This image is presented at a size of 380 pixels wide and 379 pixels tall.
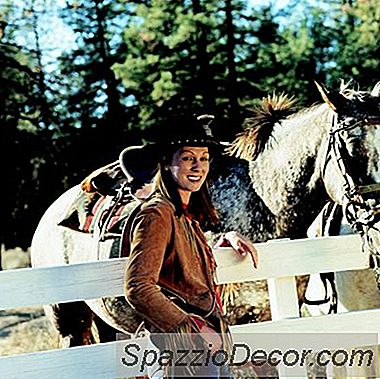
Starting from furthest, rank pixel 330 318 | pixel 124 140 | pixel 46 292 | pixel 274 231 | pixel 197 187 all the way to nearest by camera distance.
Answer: pixel 124 140 → pixel 274 231 → pixel 330 318 → pixel 46 292 → pixel 197 187

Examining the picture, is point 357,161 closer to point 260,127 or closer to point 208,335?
point 260,127

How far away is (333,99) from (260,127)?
635mm

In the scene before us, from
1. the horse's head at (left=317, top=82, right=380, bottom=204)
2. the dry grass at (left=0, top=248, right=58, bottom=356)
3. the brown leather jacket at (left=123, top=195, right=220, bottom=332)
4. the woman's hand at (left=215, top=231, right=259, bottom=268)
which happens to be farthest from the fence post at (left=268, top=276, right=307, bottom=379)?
the dry grass at (left=0, top=248, right=58, bottom=356)

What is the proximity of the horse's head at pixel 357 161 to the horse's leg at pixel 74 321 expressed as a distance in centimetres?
199

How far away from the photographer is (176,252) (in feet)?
9.05

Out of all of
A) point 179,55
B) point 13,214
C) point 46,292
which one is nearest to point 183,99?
point 179,55

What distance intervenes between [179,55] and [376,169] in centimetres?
796

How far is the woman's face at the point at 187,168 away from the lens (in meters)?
2.85

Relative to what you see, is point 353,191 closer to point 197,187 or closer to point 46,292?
point 197,187

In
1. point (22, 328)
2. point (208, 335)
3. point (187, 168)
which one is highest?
point (187, 168)

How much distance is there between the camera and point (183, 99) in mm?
11398

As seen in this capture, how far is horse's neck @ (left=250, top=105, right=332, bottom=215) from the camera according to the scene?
4352mm

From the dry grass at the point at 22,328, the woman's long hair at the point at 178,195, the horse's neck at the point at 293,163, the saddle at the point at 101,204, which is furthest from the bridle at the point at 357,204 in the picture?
the dry grass at the point at 22,328

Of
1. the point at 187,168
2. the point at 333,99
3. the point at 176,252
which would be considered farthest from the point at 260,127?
the point at 176,252
